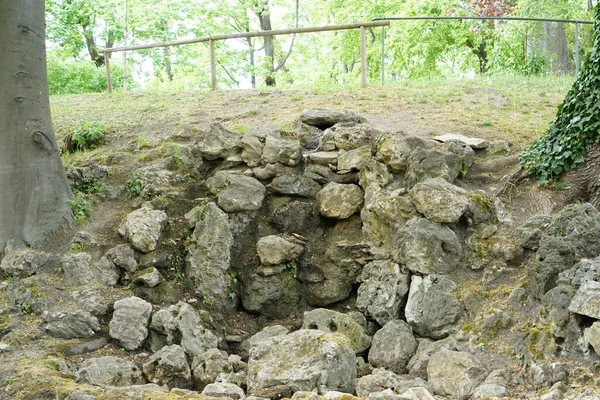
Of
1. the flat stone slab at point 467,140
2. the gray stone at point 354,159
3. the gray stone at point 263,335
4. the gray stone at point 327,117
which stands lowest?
the gray stone at point 263,335

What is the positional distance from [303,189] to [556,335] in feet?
14.8

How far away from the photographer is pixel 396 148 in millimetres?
8891

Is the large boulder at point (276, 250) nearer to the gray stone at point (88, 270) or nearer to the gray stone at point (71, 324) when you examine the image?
the gray stone at point (88, 270)

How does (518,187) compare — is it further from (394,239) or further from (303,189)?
(303,189)

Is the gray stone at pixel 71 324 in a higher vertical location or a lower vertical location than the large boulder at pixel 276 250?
lower

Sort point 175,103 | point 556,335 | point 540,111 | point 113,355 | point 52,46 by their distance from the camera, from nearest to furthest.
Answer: point 556,335 < point 113,355 < point 540,111 < point 175,103 < point 52,46

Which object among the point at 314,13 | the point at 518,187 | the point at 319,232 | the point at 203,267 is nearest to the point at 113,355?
the point at 203,267

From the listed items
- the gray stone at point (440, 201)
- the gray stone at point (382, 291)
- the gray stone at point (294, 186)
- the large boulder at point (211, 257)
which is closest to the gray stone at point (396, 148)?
the gray stone at point (440, 201)

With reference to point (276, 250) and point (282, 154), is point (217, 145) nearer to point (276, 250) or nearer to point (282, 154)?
point (282, 154)

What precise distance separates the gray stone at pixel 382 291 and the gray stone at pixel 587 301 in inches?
97.7

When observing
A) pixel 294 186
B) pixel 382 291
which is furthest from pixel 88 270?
pixel 382 291

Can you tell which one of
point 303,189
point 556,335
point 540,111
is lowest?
point 556,335

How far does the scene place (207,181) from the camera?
927 cm

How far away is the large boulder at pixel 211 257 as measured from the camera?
8.30 metres
